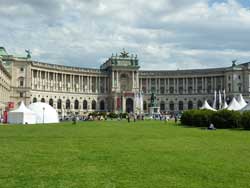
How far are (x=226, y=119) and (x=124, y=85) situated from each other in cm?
11228

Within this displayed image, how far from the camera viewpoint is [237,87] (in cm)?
15225

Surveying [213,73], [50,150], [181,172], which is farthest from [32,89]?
[181,172]

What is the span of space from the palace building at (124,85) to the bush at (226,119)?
9232cm

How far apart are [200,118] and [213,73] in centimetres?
10731

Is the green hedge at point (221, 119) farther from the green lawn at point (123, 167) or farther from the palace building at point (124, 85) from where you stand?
the palace building at point (124, 85)

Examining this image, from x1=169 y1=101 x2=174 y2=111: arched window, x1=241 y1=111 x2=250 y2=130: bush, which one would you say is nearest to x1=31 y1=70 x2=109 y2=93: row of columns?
x1=169 y1=101 x2=174 y2=111: arched window

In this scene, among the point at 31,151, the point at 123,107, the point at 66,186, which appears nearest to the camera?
the point at 66,186

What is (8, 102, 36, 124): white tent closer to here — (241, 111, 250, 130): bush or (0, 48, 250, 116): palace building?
(241, 111, 250, 130): bush

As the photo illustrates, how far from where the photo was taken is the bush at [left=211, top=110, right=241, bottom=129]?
48.0m

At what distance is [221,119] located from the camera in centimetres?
4959

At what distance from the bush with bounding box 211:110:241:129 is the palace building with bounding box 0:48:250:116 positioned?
92325 mm

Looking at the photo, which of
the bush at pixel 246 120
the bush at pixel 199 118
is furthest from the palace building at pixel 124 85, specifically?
the bush at pixel 246 120

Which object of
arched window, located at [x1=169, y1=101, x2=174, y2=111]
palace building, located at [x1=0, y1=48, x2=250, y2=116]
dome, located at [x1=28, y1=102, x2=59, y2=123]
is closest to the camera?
dome, located at [x1=28, y1=102, x2=59, y2=123]

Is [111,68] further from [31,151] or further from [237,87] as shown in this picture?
[31,151]
